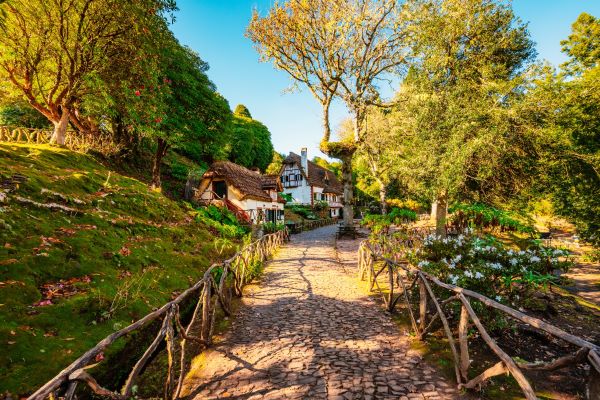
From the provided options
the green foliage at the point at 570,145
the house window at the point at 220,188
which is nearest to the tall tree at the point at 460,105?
the green foliage at the point at 570,145

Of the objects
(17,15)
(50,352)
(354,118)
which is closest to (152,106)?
(17,15)

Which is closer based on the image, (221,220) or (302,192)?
(221,220)

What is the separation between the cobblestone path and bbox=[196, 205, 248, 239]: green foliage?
867 cm

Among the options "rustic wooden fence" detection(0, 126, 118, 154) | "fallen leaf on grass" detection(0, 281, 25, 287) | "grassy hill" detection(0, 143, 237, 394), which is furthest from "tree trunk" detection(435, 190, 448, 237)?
"rustic wooden fence" detection(0, 126, 118, 154)

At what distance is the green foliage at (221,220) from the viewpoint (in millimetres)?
15773

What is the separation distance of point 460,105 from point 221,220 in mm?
15206

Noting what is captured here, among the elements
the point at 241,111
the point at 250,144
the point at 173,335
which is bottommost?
the point at 173,335

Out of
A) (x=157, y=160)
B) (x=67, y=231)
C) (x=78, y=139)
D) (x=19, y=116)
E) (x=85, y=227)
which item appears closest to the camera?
(x=67, y=231)

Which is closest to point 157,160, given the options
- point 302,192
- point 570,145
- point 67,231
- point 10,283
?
point 67,231

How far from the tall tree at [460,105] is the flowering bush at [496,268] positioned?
518cm

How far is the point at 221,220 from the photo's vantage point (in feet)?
60.5

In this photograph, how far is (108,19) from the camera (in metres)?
10.8

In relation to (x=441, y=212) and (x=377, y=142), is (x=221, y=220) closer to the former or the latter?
(x=441, y=212)

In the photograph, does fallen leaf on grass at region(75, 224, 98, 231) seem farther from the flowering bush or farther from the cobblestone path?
the flowering bush
